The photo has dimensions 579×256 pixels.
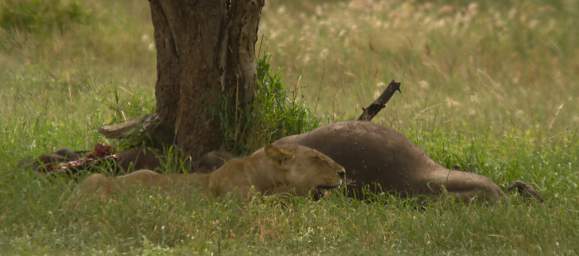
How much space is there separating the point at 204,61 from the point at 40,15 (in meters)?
6.47

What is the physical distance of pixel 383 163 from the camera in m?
7.68

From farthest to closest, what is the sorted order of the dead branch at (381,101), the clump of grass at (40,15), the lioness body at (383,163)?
the clump of grass at (40,15), the dead branch at (381,101), the lioness body at (383,163)

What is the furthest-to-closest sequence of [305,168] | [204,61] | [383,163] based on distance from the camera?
[204,61], [383,163], [305,168]

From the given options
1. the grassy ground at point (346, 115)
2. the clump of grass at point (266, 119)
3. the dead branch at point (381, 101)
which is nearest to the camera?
the grassy ground at point (346, 115)

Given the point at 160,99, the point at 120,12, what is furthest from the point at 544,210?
the point at 120,12

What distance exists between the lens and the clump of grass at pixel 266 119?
8391 millimetres

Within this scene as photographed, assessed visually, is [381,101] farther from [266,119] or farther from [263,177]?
[263,177]

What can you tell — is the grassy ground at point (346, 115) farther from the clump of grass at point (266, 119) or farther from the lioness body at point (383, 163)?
the clump of grass at point (266, 119)

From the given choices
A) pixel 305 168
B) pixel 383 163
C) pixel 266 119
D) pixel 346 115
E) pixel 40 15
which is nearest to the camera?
pixel 305 168

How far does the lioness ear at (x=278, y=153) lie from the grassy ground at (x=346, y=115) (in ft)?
1.02

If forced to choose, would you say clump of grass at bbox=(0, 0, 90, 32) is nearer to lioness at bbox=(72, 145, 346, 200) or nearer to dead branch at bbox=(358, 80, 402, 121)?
dead branch at bbox=(358, 80, 402, 121)

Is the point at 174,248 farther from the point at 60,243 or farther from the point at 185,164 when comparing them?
the point at 185,164

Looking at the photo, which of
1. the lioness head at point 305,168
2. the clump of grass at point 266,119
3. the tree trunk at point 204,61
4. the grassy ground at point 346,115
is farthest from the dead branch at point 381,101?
the lioness head at point 305,168

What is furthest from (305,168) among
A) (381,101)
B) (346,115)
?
(346,115)
